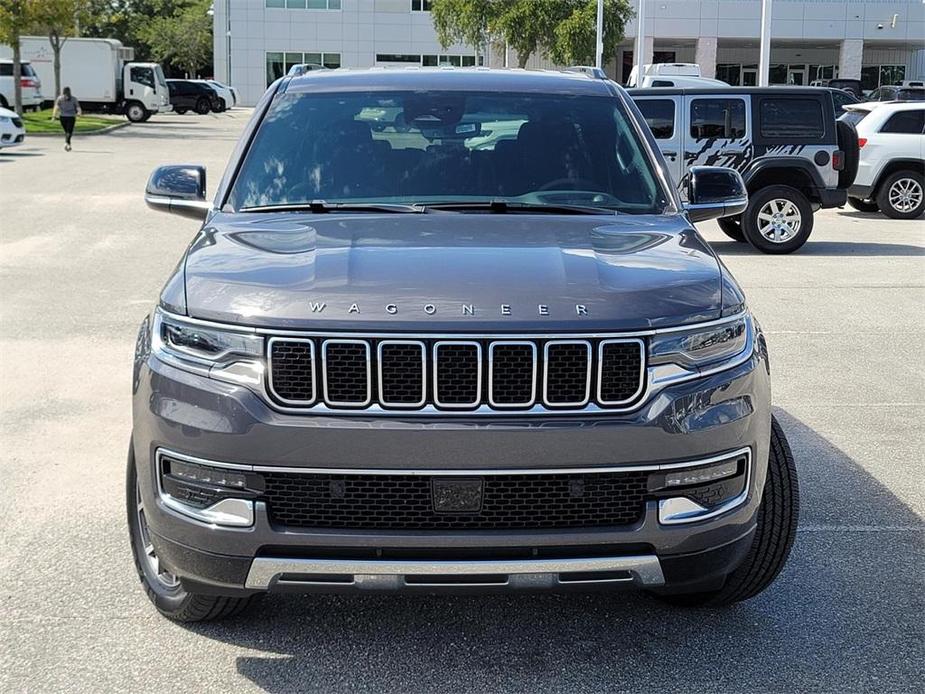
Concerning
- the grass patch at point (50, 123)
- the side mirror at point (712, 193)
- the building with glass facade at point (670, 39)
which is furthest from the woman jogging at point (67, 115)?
the building with glass facade at point (670, 39)

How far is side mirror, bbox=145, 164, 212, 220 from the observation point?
521cm

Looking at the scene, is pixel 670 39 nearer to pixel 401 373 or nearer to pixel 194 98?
pixel 194 98

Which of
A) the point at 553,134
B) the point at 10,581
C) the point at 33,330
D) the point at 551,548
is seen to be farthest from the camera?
the point at 33,330

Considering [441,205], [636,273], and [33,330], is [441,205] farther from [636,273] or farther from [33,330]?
[33,330]

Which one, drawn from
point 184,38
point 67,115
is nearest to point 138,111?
point 67,115

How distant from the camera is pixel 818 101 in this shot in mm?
14828

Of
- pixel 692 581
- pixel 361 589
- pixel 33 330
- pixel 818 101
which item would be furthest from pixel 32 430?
pixel 818 101

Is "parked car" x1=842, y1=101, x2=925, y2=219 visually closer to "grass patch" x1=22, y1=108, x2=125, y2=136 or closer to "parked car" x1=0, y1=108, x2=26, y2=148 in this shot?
"parked car" x1=0, y1=108, x2=26, y2=148

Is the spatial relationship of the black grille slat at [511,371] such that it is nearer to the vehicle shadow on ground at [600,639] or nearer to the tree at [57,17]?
the vehicle shadow on ground at [600,639]

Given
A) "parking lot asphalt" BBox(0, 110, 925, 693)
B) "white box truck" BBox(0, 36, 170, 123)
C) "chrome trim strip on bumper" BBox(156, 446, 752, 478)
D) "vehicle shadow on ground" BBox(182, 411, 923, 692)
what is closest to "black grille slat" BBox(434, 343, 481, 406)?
"chrome trim strip on bumper" BBox(156, 446, 752, 478)

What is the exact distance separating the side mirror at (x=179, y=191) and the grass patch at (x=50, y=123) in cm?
3719

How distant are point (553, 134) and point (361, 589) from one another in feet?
7.65

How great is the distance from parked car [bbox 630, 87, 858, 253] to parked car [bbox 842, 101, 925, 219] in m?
3.60

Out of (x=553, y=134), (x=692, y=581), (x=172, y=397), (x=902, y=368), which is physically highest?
(x=553, y=134)
